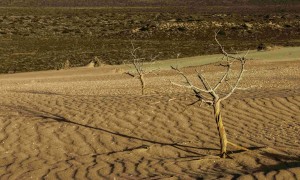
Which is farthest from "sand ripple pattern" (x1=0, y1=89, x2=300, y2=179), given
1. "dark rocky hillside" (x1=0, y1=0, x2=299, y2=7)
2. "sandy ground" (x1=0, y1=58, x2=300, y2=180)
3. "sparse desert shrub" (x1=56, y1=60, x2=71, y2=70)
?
"dark rocky hillside" (x1=0, y1=0, x2=299, y2=7)

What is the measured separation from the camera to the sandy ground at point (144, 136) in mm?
7570

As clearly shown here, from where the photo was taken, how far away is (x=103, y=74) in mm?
23562

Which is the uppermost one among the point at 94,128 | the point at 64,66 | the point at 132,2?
the point at 94,128

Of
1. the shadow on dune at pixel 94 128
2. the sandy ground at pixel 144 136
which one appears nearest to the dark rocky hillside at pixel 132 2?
the sandy ground at pixel 144 136

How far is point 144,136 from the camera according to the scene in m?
9.59

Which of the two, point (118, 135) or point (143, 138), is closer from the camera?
point (143, 138)

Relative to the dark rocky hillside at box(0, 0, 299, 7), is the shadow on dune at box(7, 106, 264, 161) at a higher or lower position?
higher

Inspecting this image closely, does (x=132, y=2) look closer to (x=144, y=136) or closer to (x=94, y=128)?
(x=94, y=128)

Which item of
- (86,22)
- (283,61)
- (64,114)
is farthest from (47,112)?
(86,22)

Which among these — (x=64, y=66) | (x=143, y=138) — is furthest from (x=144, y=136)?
(x=64, y=66)

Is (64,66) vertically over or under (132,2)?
over

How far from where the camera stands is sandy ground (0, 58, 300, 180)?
7.57 meters

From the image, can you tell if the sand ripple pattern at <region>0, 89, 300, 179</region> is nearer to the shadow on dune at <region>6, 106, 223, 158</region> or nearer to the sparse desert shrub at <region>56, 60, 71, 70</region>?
the shadow on dune at <region>6, 106, 223, 158</region>

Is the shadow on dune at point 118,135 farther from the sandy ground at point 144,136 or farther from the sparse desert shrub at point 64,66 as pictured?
the sparse desert shrub at point 64,66
